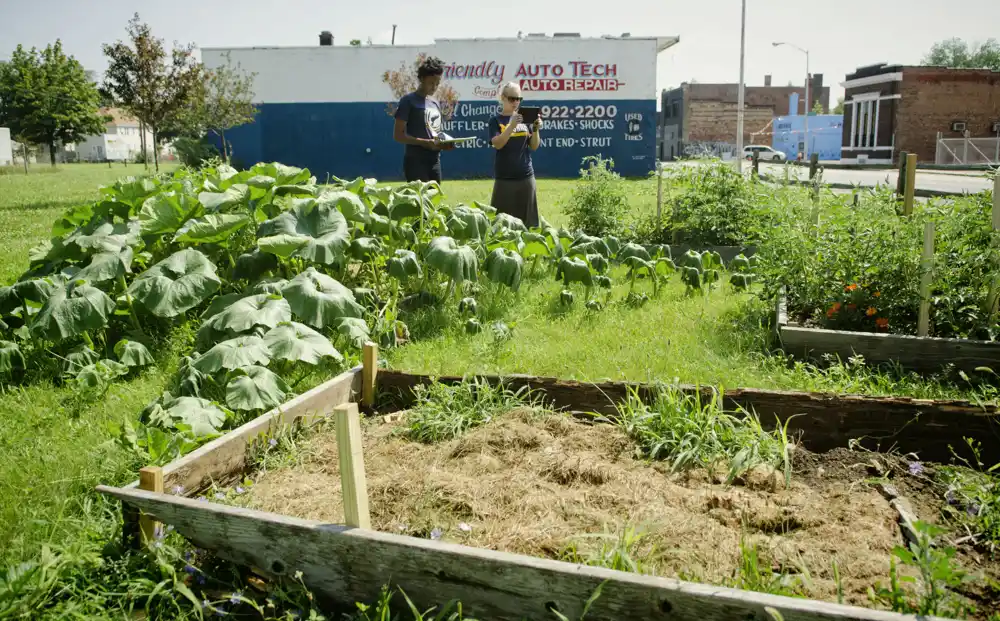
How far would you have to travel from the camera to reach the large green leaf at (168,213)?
5133 mm

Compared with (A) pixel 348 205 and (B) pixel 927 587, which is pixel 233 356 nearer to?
(A) pixel 348 205

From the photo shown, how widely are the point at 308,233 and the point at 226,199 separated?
660 millimetres

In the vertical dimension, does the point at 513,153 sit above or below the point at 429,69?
below

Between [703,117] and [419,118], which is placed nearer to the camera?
[419,118]

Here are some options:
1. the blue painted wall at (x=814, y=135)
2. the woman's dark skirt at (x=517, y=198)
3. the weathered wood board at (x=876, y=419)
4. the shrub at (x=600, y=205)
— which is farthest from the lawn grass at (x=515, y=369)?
the blue painted wall at (x=814, y=135)

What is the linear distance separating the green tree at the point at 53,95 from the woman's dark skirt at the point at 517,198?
4190 cm

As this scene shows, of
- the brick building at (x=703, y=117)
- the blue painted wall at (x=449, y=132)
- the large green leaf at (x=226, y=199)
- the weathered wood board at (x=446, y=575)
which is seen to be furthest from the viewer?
the brick building at (x=703, y=117)

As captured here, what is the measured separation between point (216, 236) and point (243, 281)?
466 millimetres

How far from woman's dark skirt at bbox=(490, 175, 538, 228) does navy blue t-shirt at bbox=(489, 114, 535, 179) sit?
0.24 feet

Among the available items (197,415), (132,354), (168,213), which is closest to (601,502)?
(197,415)

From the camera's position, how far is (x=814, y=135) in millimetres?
58875

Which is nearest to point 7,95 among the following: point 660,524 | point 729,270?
point 729,270

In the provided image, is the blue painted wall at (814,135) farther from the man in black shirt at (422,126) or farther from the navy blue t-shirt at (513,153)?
the man in black shirt at (422,126)

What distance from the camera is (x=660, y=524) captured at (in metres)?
2.62
